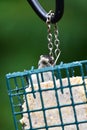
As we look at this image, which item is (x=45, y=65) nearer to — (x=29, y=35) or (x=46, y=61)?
(x=46, y=61)

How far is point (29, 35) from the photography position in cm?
671

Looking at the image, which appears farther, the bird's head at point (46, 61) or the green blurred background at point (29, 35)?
the green blurred background at point (29, 35)

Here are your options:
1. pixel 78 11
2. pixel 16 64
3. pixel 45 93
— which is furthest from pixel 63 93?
pixel 78 11

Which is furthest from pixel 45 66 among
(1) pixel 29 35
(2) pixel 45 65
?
(1) pixel 29 35

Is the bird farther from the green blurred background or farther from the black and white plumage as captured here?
the green blurred background

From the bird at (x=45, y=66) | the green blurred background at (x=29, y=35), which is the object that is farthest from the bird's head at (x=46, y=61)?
the green blurred background at (x=29, y=35)

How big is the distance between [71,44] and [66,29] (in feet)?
0.62

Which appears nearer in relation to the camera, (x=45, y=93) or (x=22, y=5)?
(x=45, y=93)

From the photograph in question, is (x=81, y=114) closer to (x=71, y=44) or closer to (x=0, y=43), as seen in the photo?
(x=71, y=44)

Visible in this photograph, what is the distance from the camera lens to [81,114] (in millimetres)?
3125

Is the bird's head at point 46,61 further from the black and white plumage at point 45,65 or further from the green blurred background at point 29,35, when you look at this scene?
the green blurred background at point 29,35

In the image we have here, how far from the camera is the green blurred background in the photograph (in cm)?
651

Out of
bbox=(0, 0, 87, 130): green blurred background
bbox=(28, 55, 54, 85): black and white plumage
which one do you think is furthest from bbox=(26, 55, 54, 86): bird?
bbox=(0, 0, 87, 130): green blurred background

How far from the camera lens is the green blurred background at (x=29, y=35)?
21.4 ft
